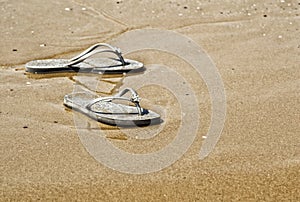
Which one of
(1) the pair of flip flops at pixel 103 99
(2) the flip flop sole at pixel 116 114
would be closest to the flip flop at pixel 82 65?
(1) the pair of flip flops at pixel 103 99

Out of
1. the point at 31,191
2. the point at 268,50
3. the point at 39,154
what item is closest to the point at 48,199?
the point at 31,191

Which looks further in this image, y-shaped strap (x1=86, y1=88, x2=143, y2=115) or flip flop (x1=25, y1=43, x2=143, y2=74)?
flip flop (x1=25, y1=43, x2=143, y2=74)

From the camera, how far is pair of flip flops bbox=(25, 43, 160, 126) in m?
3.29

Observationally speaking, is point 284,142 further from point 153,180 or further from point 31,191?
point 31,191

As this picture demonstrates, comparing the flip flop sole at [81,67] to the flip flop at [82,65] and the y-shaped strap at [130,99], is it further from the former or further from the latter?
the y-shaped strap at [130,99]

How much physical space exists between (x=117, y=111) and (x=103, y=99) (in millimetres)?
146

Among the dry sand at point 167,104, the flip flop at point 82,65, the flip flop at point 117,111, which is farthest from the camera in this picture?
the flip flop at point 82,65

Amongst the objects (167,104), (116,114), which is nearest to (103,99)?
(116,114)

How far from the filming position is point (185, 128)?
3299mm

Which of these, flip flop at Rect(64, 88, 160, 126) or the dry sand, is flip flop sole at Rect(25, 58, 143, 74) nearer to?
the dry sand

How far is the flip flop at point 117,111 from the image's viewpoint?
3279 mm

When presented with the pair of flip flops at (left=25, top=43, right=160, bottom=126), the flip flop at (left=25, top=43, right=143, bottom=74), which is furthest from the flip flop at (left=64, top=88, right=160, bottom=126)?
the flip flop at (left=25, top=43, right=143, bottom=74)

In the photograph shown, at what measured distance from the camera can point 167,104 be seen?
367cm

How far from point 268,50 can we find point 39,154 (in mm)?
2591
